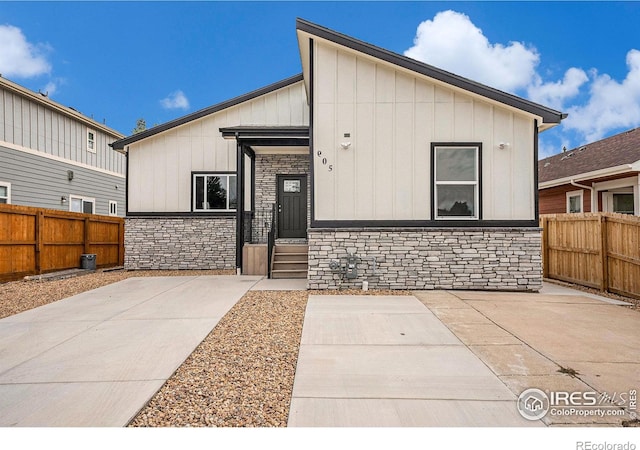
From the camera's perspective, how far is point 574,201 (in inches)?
505

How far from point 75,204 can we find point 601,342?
58.2 feet

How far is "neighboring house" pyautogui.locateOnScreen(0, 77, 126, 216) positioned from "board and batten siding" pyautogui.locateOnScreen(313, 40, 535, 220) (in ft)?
37.6

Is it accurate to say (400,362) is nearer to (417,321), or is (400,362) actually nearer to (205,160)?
(417,321)

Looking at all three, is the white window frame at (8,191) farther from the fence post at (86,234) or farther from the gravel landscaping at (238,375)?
the gravel landscaping at (238,375)

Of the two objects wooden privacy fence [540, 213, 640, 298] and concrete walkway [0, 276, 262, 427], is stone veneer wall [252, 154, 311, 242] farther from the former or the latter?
wooden privacy fence [540, 213, 640, 298]

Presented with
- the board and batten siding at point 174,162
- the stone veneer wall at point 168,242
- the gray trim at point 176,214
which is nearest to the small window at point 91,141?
the board and batten siding at point 174,162

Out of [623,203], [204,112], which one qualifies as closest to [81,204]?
[204,112]

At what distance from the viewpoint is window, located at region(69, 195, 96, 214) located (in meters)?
15.0

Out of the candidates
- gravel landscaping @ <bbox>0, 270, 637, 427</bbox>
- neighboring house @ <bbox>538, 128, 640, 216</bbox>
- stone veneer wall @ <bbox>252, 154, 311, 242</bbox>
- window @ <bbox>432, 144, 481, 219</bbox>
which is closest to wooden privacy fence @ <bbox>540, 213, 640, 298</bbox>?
window @ <bbox>432, 144, 481, 219</bbox>

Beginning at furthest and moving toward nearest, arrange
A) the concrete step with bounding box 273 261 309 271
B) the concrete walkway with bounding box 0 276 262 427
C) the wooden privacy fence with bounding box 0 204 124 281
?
the concrete step with bounding box 273 261 309 271 < the wooden privacy fence with bounding box 0 204 124 281 < the concrete walkway with bounding box 0 276 262 427

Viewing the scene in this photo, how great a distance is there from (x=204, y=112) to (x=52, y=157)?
7.18 m

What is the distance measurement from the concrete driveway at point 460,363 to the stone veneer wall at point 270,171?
613 centimetres
